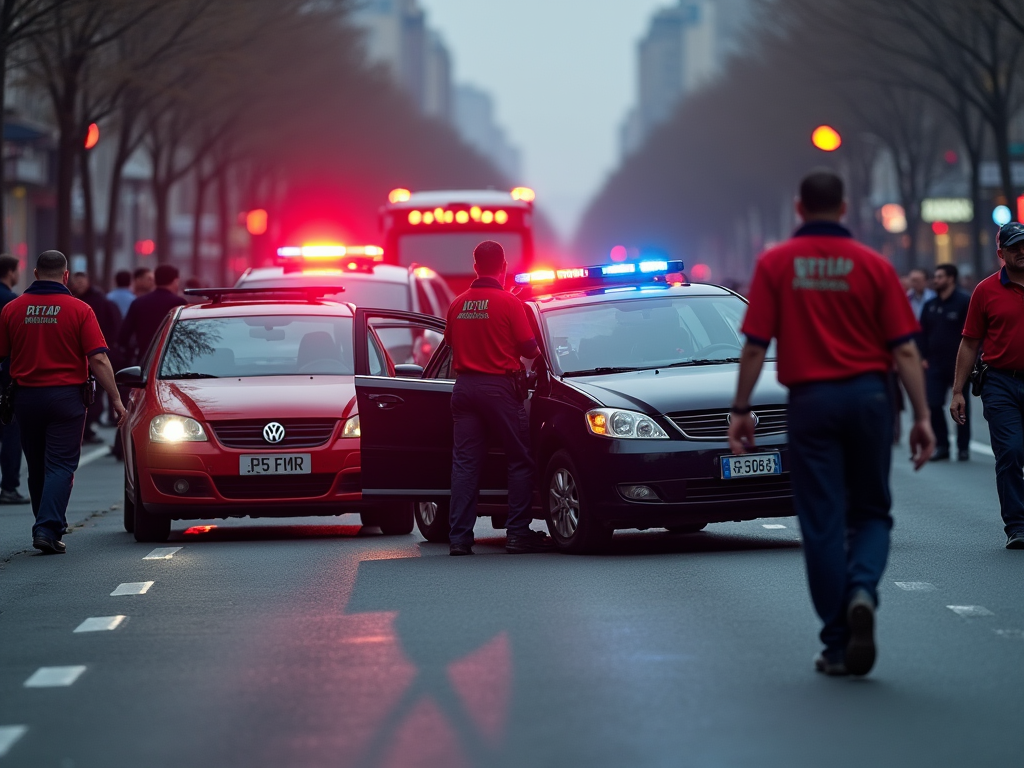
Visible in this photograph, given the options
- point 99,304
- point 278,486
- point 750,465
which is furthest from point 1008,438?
point 99,304

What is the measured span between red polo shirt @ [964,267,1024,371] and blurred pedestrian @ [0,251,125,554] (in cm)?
493

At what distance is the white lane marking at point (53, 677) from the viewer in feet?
24.7

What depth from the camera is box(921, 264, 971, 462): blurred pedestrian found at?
2027 centimetres

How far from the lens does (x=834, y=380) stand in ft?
23.9

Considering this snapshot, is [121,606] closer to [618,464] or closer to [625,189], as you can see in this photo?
[618,464]

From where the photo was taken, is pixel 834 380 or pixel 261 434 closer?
pixel 834 380

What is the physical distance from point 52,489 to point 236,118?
4228cm

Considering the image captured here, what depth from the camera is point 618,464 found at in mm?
11250

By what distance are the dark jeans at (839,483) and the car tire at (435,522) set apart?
18.6 ft

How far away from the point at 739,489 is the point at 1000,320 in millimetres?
1829

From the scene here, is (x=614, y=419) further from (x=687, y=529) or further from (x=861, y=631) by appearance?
(x=861, y=631)

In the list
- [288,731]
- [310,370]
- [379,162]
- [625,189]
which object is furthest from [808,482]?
[625,189]

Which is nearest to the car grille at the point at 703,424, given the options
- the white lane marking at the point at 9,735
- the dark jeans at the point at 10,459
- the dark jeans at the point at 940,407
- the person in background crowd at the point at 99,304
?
the white lane marking at the point at 9,735

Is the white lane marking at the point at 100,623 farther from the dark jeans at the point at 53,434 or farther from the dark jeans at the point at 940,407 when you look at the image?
the dark jeans at the point at 940,407
